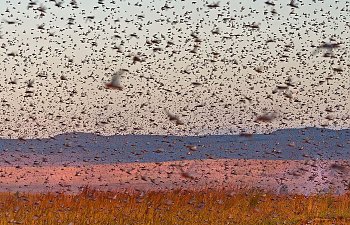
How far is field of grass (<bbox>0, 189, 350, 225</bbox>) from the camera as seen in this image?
18969mm

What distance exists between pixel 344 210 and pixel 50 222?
30.5 feet

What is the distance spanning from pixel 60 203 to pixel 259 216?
5.40 m

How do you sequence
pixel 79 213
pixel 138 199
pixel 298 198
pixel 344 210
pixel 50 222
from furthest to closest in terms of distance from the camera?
pixel 298 198 → pixel 344 210 → pixel 138 199 → pixel 79 213 → pixel 50 222

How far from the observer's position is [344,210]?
23.0 metres

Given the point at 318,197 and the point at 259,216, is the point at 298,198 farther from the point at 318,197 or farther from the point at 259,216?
the point at 259,216

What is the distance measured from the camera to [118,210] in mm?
19922

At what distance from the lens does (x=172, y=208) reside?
20.9 metres

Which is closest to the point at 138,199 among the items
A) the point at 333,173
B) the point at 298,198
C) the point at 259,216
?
the point at 259,216

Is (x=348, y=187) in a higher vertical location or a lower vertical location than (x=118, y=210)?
lower

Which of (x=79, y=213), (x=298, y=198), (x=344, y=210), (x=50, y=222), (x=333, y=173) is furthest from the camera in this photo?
(x=333, y=173)

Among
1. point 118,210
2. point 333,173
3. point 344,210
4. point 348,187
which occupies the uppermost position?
point 118,210

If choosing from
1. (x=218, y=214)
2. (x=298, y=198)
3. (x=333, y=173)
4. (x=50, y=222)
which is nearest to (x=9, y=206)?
(x=50, y=222)

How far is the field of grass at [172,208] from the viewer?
18969 mm

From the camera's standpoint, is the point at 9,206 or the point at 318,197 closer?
the point at 9,206
